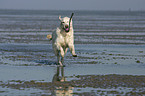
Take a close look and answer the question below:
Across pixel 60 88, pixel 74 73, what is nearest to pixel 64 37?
pixel 74 73

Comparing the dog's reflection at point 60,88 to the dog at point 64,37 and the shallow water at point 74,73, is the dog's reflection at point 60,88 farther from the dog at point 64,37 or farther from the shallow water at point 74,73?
the dog at point 64,37

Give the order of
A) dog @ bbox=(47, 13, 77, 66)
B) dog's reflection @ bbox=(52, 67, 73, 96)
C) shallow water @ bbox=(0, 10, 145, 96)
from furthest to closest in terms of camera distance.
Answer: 1. dog @ bbox=(47, 13, 77, 66)
2. shallow water @ bbox=(0, 10, 145, 96)
3. dog's reflection @ bbox=(52, 67, 73, 96)

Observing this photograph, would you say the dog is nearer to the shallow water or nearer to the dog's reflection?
the shallow water

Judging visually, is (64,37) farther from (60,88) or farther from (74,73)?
(60,88)

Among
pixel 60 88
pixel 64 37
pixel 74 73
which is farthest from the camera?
pixel 64 37

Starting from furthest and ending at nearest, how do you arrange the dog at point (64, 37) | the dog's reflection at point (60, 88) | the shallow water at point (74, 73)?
1. the dog at point (64, 37)
2. the shallow water at point (74, 73)
3. the dog's reflection at point (60, 88)

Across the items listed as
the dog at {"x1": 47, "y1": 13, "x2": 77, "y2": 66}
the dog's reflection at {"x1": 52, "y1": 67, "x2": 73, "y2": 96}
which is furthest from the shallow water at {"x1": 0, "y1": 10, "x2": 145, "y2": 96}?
the dog at {"x1": 47, "y1": 13, "x2": 77, "y2": 66}

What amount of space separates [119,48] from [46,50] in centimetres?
461

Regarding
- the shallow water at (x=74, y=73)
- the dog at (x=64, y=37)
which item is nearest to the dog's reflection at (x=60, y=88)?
the shallow water at (x=74, y=73)

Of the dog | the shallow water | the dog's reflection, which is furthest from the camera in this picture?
the dog

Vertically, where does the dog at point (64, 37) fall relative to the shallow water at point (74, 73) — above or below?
above

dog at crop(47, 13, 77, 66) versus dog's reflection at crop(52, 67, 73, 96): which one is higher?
dog at crop(47, 13, 77, 66)

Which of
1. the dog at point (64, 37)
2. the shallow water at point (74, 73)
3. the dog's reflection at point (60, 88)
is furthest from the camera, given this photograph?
the dog at point (64, 37)

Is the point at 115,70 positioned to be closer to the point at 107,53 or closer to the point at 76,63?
the point at 76,63
